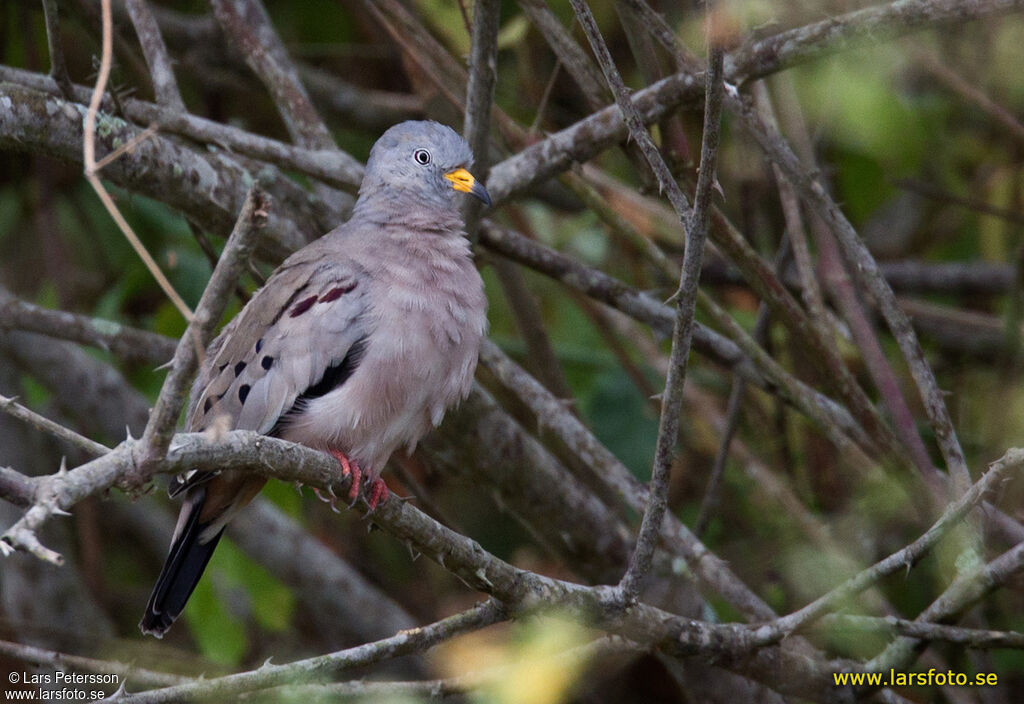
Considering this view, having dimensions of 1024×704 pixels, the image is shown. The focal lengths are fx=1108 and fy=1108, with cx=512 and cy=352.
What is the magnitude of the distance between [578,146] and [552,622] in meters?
2.15

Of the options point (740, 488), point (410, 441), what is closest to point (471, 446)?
point (410, 441)

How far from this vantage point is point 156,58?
3.70 metres

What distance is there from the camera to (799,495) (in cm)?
500

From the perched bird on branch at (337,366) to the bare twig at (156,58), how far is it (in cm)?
72

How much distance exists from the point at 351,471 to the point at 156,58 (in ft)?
5.36

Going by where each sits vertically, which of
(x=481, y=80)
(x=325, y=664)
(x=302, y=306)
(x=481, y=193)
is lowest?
(x=325, y=664)

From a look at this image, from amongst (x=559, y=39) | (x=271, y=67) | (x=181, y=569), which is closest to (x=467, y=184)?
(x=559, y=39)

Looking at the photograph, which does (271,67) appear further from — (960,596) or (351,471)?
(960,596)

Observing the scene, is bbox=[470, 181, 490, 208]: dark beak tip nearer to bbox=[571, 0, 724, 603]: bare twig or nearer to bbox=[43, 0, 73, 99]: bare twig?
bbox=[571, 0, 724, 603]: bare twig

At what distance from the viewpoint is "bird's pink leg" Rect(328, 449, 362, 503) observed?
3002 millimetres

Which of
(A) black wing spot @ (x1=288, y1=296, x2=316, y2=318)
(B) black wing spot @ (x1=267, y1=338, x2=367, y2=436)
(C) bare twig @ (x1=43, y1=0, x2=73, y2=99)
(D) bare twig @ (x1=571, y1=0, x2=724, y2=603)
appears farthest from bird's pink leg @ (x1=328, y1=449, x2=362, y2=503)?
(C) bare twig @ (x1=43, y1=0, x2=73, y2=99)

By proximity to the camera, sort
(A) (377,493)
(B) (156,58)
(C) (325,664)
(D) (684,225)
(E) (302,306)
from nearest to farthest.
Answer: (D) (684,225), (C) (325,664), (A) (377,493), (E) (302,306), (B) (156,58)

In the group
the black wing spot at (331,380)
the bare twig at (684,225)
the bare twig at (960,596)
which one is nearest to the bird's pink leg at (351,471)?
the black wing spot at (331,380)

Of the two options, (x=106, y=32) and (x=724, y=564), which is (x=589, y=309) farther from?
(x=106, y=32)
